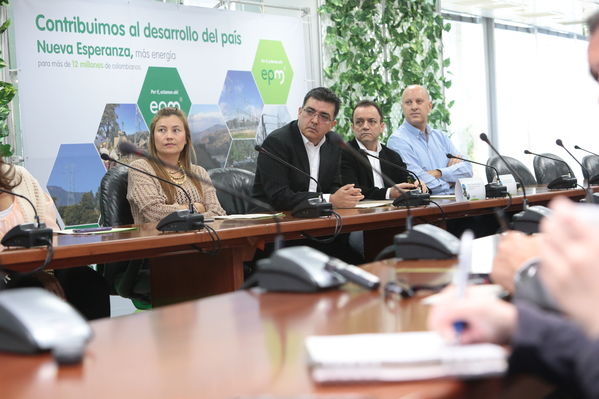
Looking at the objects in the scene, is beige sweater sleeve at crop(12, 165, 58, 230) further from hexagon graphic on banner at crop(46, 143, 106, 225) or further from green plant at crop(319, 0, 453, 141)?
green plant at crop(319, 0, 453, 141)

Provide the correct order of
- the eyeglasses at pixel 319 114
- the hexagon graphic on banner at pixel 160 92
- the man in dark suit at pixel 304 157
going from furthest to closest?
1. the hexagon graphic on banner at pixel 160 92
2. the eyeglasses at pixel 319 114
3. the man in dark suit at pixel 304 157

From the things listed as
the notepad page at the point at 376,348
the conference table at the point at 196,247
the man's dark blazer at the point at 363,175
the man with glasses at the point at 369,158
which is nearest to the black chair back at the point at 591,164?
the man with glasses at the point at 369,158

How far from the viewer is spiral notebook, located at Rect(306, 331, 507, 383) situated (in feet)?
3.01

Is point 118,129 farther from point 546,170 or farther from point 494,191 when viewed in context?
point 546,170

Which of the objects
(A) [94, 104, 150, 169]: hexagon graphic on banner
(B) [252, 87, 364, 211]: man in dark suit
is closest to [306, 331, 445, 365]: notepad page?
(B) [252, 87, 364, 211]: man in dark suit

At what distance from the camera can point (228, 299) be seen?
4.93 ft

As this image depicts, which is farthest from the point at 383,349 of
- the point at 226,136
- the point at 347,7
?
the point at 347,7

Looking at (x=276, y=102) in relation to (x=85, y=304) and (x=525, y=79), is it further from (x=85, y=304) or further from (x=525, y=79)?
(x=525, y=79)

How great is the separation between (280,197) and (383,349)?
129 inches

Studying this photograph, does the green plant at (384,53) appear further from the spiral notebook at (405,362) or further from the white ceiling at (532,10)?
the spiral notebook at (405,362)

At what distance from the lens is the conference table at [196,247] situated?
2.64 metres

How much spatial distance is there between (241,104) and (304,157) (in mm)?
1440

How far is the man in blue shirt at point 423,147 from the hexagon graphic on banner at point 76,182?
208 centimetres

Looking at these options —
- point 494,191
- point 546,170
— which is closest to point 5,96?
→ point 494,191
